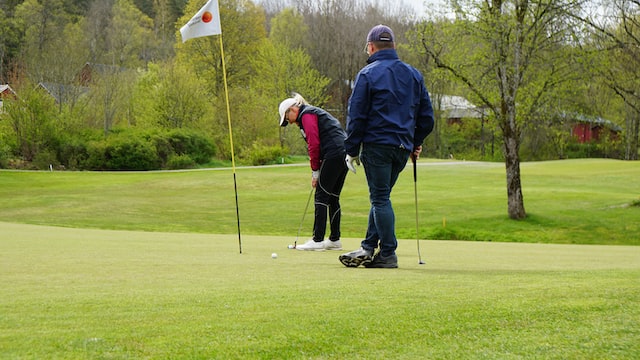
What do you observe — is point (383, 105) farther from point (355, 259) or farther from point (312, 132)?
point (312, 132)

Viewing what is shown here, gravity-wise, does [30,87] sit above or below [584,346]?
above

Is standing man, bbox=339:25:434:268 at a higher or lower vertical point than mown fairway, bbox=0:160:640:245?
higher

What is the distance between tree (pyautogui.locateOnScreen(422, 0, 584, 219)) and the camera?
25156 millimetres

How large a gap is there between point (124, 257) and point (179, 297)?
3974mm

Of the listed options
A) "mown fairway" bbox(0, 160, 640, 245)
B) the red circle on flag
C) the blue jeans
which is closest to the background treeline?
"mown fairway" bbox(0, 160, 640, 245)

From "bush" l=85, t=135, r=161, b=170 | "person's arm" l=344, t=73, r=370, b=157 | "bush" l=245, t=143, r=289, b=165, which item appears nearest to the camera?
"person's arm" l=344, t=73, r=370, b=157

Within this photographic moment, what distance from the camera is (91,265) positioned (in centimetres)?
774

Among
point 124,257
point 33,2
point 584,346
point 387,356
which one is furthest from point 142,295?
point 33,2

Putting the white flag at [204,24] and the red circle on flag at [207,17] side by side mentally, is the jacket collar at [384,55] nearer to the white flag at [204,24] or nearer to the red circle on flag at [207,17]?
the white flag at [204,24]

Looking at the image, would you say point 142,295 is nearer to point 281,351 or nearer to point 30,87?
point 281,351

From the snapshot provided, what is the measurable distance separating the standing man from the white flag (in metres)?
4.08

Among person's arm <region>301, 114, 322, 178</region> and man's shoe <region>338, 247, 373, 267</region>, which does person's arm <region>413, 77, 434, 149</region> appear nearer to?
man's shoe <region>338, 247, 373, 267</region>

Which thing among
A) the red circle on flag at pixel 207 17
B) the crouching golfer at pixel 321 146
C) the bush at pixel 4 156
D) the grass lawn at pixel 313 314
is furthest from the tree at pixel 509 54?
the bush at pixel 4 156

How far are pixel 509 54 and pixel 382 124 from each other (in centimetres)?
1900
